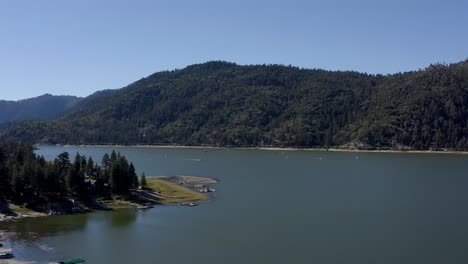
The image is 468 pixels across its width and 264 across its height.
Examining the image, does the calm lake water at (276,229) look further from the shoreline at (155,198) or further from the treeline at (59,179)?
the treeline at (59,179)

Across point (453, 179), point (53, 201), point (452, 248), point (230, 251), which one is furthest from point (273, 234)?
point (453, 179)

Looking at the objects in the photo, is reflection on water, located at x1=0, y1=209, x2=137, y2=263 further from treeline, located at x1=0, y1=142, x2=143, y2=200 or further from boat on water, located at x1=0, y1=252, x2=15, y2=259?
treeline, located at x1=0, y1=142, x2=143, y2=200

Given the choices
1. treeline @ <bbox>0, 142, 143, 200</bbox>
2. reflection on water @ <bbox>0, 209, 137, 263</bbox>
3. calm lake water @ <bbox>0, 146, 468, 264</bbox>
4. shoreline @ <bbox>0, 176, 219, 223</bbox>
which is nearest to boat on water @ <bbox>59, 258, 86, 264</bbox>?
calm lake water @ <bbox>0, 146, 468, 264</bbox>

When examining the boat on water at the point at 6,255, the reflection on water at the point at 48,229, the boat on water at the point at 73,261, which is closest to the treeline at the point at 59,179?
the reflection on water at the point at 48,229

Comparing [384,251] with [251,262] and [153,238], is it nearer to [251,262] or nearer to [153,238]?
[251,262]

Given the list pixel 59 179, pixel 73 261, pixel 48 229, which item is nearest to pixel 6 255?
pixel 73 261
